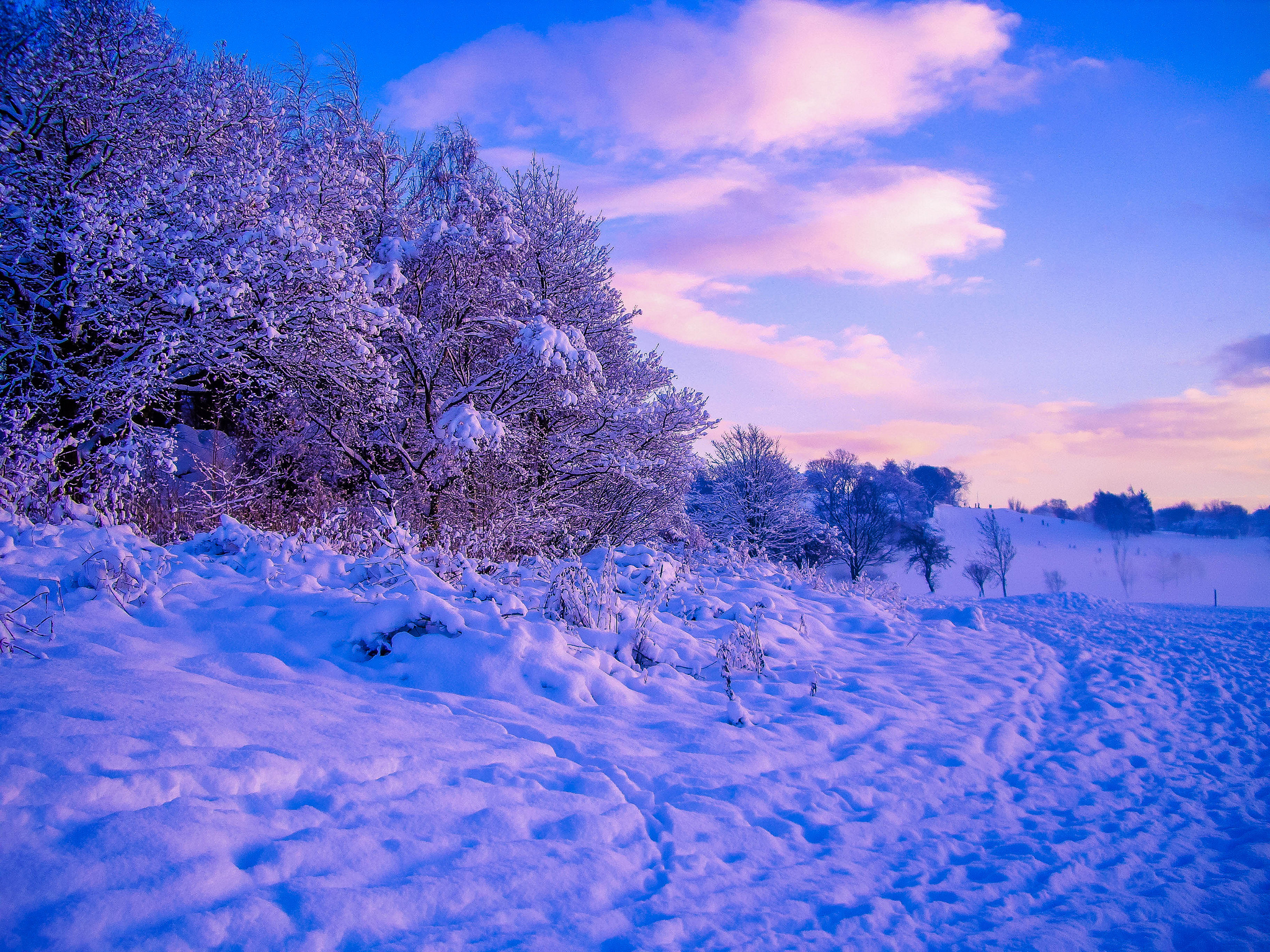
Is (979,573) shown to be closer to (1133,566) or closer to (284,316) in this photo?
(1133,566)

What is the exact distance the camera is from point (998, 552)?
3981 centimetres

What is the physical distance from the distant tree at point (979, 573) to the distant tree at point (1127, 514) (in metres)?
21.3

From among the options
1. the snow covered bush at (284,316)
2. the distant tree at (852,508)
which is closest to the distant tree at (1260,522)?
the distant tree at (852,508)

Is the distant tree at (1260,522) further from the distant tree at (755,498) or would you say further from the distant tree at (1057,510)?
the distant tree at (755,498)

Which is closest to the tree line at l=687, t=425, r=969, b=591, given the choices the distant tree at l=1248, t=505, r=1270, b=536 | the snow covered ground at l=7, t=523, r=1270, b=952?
the snow covered ground at l=7, t=523, r=1270, b=952

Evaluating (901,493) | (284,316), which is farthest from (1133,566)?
(284,316)

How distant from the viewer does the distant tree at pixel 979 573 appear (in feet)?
127

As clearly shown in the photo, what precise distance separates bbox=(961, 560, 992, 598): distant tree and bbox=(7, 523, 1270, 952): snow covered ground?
37685mm

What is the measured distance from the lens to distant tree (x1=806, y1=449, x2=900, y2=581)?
30.6m

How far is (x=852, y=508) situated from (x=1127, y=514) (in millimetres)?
37174

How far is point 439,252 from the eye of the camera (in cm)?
982

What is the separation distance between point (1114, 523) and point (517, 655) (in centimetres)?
6381

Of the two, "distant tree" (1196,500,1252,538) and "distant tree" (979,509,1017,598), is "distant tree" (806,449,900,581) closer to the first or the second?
"distant tree" (979,509,1017,598)

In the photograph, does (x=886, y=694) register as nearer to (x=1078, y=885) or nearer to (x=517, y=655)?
(x=1078, y=885)
